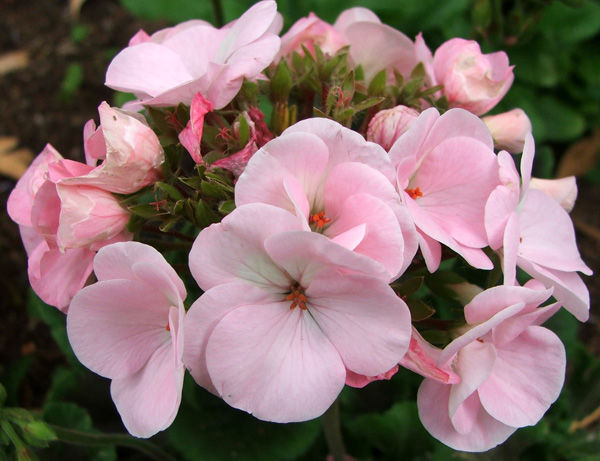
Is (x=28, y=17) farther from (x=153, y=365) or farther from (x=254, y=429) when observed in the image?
(x=153, y=365)

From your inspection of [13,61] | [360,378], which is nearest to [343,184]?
[360,378]

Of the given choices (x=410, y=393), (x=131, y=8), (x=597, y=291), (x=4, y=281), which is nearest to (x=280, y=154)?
(x=410, y=393)

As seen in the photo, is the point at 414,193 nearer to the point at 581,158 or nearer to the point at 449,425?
the point at 449,425

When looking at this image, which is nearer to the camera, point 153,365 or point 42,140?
point 153,365

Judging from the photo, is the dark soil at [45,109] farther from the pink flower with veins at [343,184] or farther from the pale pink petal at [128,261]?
the pink flower with veins at [343,184]

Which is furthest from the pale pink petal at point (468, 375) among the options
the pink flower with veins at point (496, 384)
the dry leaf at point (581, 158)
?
the dry leaf at point (581, 158)

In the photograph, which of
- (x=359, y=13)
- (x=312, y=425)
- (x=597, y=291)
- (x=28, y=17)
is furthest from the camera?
(x=28, y=17)
